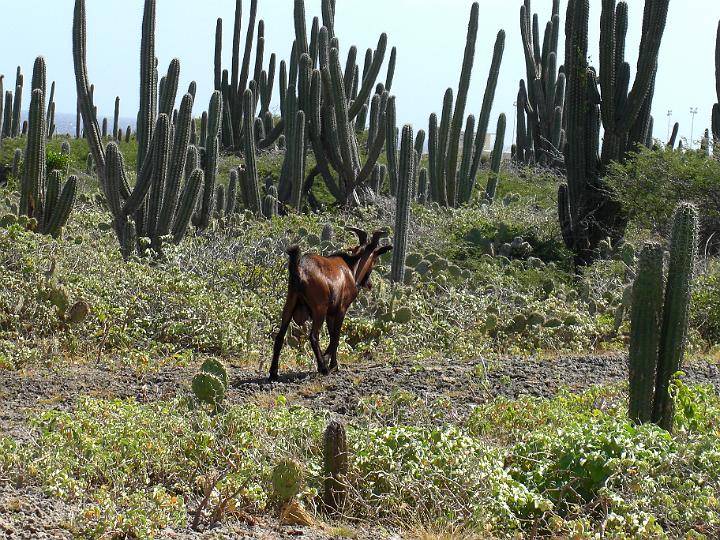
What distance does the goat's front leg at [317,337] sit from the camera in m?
9.20

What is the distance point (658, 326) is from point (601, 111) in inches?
484

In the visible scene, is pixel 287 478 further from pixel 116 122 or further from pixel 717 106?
pixel 116 122

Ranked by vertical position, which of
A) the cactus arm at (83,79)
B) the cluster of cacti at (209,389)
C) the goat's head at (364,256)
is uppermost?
the cactus arm at (83,79)

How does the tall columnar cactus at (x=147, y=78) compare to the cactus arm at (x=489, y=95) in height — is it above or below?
below

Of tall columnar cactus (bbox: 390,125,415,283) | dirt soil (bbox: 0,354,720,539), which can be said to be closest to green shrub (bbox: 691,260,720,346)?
dirt soil (bbox: 0,354,720,539)

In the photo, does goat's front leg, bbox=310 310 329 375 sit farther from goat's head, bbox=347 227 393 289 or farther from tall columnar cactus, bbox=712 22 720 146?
tall columnar cactus, bbox=712 22 720 146

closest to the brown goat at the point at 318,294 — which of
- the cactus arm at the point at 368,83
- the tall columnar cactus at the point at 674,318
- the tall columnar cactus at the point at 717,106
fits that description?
the tall columnar cactus at the point at 674,318

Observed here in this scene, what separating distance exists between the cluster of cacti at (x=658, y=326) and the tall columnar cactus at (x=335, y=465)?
249 centimetres

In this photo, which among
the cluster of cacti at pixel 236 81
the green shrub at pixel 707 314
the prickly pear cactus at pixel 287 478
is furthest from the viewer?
the cluster of cacti at pixel 236 81

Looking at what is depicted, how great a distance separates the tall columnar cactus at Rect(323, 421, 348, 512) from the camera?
18.3 ft

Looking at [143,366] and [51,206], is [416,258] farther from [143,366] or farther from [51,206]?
[143,366]

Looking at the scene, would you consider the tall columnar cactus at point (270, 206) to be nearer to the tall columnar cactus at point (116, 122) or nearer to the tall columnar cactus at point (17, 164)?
the tall columnar cactus at point (17, 164)

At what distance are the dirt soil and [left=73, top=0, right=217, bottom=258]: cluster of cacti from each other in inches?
197

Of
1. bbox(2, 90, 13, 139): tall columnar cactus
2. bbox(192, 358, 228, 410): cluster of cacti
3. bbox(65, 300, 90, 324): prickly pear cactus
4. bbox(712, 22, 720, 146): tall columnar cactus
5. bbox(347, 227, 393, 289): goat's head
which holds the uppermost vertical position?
bbox(712, 22, 720, 146): tall columnar cactus
